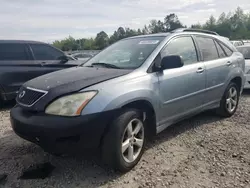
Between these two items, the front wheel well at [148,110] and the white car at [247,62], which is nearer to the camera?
the front wheel well at [148,110]

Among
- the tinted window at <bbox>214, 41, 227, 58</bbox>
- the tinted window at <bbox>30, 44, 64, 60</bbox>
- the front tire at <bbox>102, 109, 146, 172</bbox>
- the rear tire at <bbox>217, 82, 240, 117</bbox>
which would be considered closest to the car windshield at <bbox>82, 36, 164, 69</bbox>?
the front tire at <bbox>102, 109, 146, 172</bbox>

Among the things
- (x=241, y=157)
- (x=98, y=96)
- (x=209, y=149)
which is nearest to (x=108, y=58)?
(x=98, y=96)

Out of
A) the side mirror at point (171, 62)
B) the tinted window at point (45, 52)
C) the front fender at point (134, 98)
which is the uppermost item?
the tinted window at point (45, 52)

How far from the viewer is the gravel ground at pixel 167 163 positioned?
287 centimetres

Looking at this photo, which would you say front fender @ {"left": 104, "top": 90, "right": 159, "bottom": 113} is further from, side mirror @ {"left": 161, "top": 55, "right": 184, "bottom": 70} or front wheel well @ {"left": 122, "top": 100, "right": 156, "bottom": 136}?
side mirror @ {"left": 161, "top": 55, "right": 184, "bottom": 70}

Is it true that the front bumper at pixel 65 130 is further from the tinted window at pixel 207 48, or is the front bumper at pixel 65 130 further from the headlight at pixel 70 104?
the tinted window at pixel 207 48

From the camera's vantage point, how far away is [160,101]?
11.4ft

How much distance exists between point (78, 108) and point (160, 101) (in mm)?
1228

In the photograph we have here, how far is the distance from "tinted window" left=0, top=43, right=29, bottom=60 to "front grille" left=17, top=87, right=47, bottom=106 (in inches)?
134

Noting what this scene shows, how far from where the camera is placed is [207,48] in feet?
15.2

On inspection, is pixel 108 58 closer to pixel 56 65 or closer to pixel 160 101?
pixel 160 101

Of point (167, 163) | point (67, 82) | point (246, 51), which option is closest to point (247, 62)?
point (246, 51)

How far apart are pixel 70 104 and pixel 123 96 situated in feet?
1.96

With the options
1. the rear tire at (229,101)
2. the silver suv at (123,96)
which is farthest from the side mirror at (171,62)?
the rear tire at (229,101)
